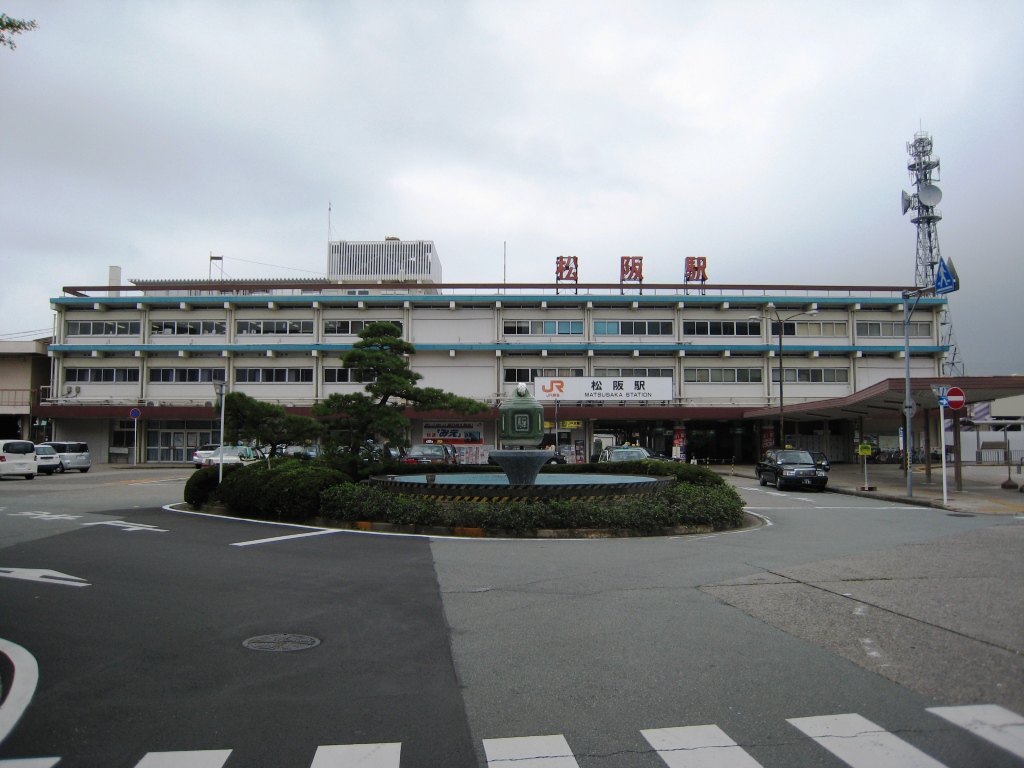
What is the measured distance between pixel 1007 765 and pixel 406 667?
401 centimetres

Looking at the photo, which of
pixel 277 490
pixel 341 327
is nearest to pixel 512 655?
pixel 277 490

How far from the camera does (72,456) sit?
38.1m

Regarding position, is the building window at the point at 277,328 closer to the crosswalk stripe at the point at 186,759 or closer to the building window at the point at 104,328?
the building window at the point at 104,328

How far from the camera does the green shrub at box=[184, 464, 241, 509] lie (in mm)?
18375

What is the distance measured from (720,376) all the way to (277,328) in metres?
30.6

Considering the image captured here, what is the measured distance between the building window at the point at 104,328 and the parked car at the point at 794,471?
4231 cm

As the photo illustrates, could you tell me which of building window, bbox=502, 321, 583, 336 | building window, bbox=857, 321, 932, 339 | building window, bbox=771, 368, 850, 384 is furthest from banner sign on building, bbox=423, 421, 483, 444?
building window, bbox=857, 321, 932, 339

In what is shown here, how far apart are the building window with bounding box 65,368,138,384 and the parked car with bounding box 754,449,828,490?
41669 millimetres

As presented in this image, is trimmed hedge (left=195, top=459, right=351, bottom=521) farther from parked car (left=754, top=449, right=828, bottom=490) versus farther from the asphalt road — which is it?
parked car (left=754, top=449, right=828, bottom=490)

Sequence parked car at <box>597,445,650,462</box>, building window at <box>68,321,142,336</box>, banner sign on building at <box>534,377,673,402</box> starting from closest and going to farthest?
parked car at <box>597,445,650,462</box>, banner sign on building at <box>534,377,673,402</box>, building window at <box>68,321,142,336</box>

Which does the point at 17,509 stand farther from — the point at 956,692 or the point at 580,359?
the point at 580,359

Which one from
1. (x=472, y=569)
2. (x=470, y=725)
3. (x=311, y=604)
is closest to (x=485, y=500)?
(x=472, y=569)

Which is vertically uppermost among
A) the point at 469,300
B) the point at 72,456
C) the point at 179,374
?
the point at 469,300

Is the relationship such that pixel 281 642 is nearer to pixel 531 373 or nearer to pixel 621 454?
pixel 621 454
